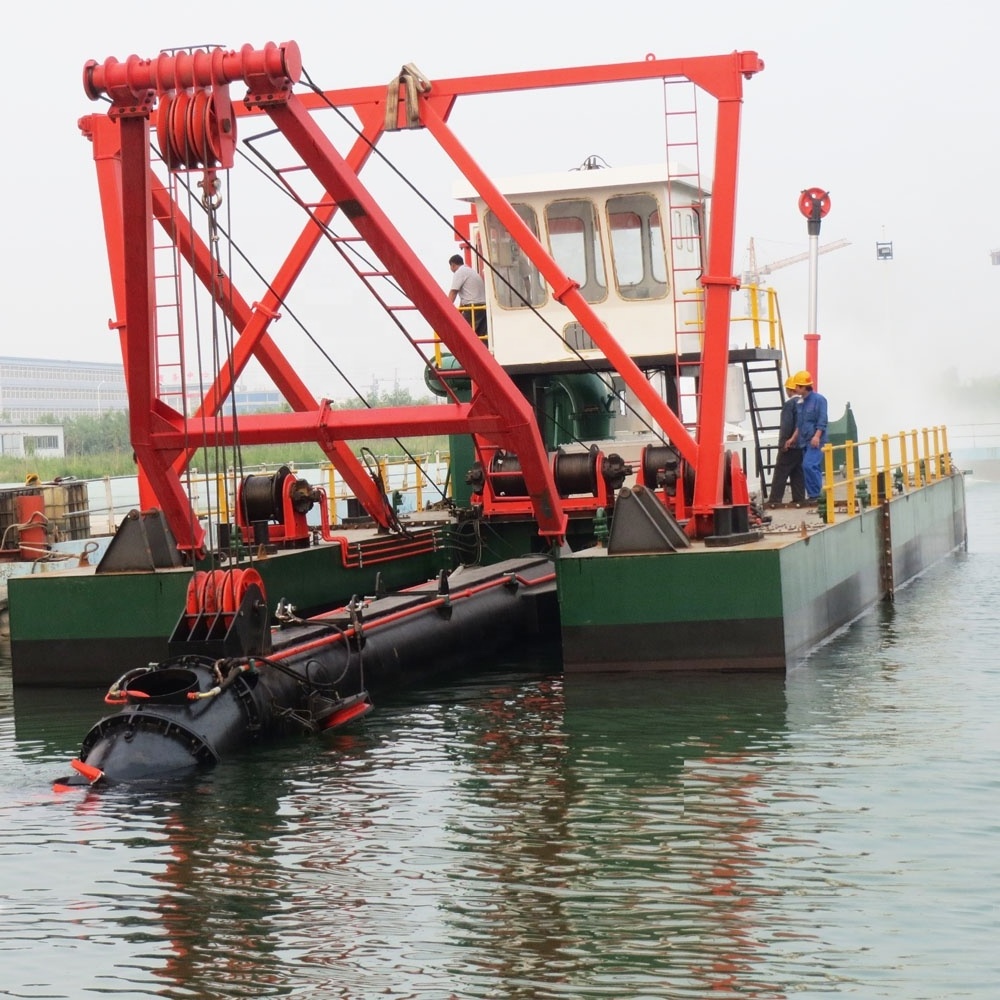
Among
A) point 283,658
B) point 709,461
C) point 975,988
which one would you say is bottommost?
point 975,988

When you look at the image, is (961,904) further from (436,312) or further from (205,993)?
(436,312)

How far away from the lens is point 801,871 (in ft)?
25.7

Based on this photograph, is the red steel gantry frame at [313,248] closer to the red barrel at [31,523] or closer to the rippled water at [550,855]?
the rippled water at [550,855]

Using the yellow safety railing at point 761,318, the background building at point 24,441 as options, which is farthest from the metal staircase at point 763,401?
the background building at point 24,441

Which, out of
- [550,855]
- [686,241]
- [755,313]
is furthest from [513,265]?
[550,855]

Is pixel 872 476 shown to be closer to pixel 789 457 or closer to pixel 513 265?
pixel 789 457

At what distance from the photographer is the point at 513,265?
1889 centimetres

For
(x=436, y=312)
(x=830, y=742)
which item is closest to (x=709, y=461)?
(x=436, y=312)

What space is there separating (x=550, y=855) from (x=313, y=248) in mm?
9077

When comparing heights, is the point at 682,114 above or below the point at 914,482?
above

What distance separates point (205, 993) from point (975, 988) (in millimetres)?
3033

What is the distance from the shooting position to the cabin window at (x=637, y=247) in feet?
60.4

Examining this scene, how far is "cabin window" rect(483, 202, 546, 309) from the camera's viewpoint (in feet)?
61.5

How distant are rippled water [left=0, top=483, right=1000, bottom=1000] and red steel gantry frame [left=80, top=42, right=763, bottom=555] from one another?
7.80 feet
